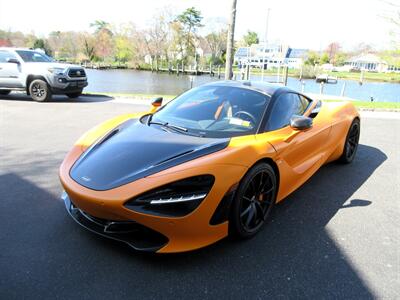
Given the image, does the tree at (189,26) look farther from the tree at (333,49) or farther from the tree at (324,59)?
the tree at (333,49)

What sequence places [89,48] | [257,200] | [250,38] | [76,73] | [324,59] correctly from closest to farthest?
[257,200] → [76,73] → [89,48] → [324,59] → [250,38]

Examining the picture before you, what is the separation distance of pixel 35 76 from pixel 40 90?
49 cm

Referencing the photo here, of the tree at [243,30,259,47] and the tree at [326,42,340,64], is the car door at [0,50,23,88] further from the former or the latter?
the tree at [326,42,340,64]

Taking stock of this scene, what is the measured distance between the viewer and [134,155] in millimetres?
2641

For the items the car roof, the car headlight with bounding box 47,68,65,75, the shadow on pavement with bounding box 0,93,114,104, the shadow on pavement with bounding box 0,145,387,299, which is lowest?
the shadow on pavement with bounding box 0,93,114,104

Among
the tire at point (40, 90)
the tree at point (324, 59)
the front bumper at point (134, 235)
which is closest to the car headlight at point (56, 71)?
the tire at point (40, 90)

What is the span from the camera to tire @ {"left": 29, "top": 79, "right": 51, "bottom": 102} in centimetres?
1005

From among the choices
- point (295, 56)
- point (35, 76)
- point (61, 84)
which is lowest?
point (61, 84)

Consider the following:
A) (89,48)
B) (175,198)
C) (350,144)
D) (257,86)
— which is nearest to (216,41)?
(89,48)

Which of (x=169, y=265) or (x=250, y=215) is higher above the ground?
(x=250, y=215)

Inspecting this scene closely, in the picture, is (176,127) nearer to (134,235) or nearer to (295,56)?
(134,235)

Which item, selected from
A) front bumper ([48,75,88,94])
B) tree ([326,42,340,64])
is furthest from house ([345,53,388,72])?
front bumper ([48,75,88,94])

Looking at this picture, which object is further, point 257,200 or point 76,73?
point 76,73

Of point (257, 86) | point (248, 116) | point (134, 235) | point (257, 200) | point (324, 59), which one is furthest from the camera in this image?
point (324, 59)
